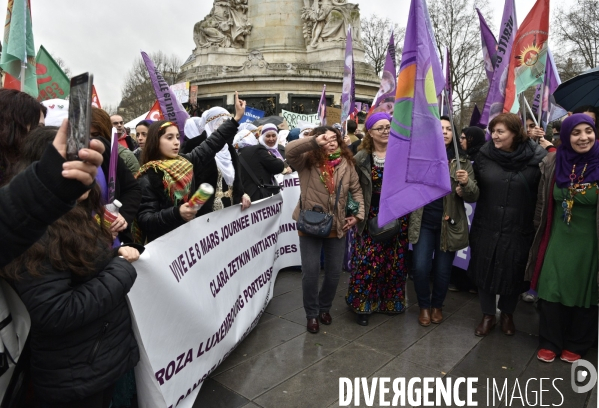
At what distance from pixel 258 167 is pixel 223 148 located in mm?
698

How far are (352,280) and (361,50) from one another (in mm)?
18269

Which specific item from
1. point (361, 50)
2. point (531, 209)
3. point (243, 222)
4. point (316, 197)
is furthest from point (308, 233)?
point (361, 50)

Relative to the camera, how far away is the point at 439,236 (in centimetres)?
428

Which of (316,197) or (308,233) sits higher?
(316,197)

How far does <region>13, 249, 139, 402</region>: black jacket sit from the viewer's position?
170 cm

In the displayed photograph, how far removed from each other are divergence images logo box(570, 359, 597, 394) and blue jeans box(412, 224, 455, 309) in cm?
126

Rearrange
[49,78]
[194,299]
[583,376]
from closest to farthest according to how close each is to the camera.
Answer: [194,299], [583,376], [49,78]

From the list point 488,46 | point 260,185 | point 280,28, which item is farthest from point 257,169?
point 280,28

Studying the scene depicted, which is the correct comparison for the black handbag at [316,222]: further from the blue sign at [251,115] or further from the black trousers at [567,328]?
the blue sign at [251,115]

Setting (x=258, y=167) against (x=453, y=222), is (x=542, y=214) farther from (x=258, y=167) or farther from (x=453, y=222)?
(x=258, y=167)

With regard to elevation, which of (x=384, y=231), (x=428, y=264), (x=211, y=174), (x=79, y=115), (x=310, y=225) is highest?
(x=79, y=115)

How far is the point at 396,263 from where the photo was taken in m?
4.39

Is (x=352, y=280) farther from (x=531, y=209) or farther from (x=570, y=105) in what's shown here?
(x=570, y=105)

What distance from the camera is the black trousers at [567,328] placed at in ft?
11.3
